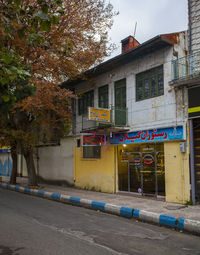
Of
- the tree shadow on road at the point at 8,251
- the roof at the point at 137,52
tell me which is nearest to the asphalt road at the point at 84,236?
the tree shadow on road at the point at 8,251

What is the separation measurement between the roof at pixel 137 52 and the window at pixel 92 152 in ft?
14.0

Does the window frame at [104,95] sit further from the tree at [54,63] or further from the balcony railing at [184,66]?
the balcony railing at [184,66]

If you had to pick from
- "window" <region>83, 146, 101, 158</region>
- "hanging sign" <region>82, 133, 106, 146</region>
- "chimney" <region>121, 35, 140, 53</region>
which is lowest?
"window" <region>83, 146, 101, 158</region>

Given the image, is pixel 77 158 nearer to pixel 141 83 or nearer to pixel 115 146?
pixel 115 146

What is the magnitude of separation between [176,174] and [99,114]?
4404 millimetres

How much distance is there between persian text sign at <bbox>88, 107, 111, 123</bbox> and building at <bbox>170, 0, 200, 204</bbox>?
3.36 meters

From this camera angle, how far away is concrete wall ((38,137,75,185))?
1762 centimetres

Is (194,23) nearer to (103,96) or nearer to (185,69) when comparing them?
(185,69)

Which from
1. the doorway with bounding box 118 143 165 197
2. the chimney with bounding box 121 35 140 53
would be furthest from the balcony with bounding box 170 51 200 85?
the chimney with bounding box 121 35 140 53

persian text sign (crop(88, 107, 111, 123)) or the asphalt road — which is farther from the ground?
persian text sign (crop(88, 107, 111, 123))

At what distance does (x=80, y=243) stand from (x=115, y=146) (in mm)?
8678

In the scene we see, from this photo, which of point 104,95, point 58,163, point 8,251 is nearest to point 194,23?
point 104,95

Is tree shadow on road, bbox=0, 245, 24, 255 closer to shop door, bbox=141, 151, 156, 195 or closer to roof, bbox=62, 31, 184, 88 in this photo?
shop door, bbox=141, 151, 156, 195

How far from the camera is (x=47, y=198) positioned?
45.6 ft
